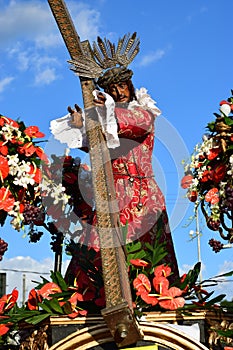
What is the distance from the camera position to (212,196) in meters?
3.57

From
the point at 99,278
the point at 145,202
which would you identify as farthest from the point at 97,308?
the point at 145,202

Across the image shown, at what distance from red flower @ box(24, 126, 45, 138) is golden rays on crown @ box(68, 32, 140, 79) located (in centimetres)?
46

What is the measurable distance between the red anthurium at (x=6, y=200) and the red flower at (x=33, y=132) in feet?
1.20

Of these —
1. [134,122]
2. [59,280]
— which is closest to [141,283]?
[59,280]

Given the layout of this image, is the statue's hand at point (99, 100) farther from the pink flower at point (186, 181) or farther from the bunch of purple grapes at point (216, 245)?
the bunch of purple grapes at point (216, 245)

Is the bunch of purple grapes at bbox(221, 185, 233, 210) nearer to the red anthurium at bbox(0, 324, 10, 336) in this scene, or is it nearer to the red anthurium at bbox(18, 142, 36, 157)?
the red anthurium at bbox(18, 142, 36, 157)

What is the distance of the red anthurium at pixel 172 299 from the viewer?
3.16m

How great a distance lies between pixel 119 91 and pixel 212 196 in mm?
880

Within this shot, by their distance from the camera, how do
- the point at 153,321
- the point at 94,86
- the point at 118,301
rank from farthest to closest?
the point at 94,86 < the point at 153,321 < the point at 118,301

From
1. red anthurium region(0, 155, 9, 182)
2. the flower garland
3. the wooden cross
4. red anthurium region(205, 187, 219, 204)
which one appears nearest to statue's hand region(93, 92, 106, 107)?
the wooden cross

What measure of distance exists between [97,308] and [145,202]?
2.75 ft

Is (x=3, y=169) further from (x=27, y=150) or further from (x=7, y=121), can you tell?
(x=7, y=121)

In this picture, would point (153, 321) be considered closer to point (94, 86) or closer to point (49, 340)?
point (49, 340)

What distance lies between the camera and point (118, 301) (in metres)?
2.83
